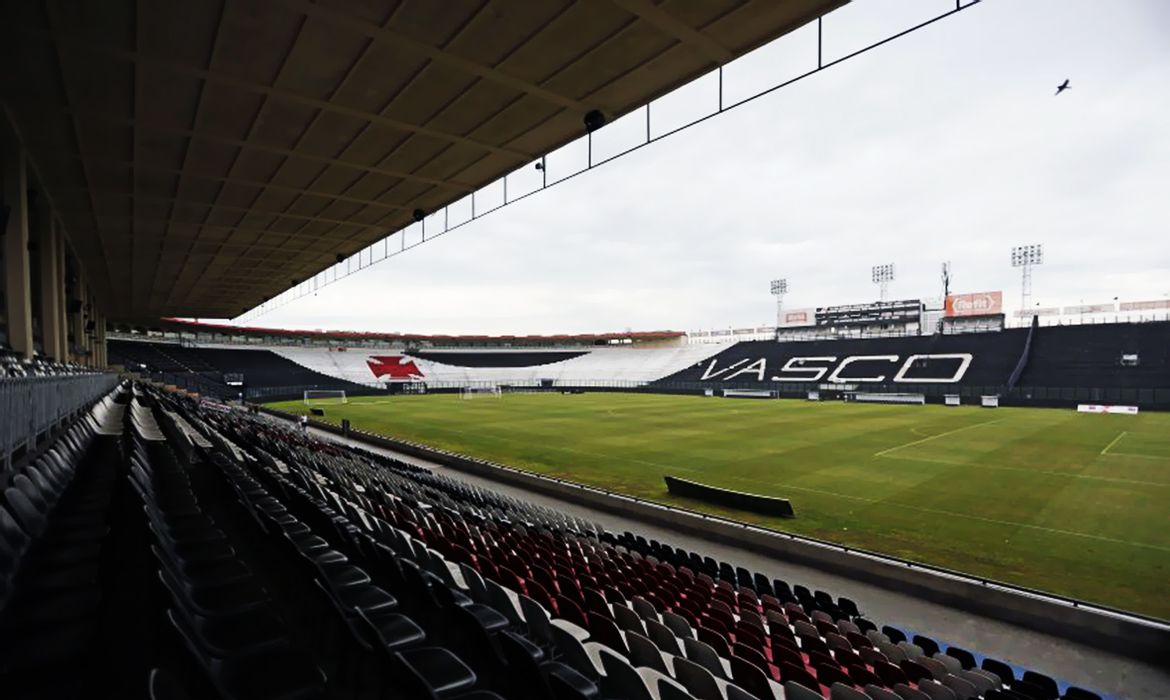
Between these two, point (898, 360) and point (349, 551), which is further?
point (898, 360)

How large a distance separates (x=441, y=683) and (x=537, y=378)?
258 ft

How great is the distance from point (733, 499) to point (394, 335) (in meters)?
75.4

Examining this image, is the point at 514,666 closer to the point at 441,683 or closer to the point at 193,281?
the point at 441,683

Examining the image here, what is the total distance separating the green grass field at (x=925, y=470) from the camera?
1096 centimetres

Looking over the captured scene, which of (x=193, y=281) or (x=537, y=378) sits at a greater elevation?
(x=193, y=281)

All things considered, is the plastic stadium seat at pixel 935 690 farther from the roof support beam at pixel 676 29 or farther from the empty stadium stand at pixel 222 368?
the empty stadium stand at pixel 222 368

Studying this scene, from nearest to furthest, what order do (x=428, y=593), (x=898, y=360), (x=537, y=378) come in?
(x=428, y=593) → (x=898, y=360) → (x=537, y=378)

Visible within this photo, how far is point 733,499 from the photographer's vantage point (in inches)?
565

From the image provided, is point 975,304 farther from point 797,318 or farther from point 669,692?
point 669,692

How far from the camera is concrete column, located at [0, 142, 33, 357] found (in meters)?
12.0

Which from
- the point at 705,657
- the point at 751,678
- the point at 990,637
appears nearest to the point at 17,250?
the point at 705,657

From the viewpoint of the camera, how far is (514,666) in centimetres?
358

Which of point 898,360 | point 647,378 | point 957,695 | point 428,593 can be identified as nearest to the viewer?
point 428,593

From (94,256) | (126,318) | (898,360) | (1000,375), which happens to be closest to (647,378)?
(898,360)
